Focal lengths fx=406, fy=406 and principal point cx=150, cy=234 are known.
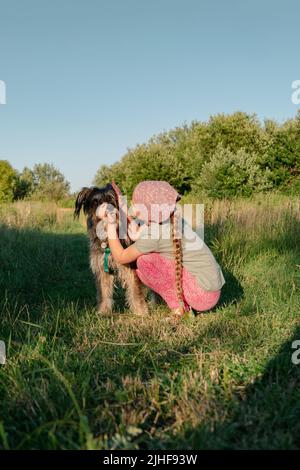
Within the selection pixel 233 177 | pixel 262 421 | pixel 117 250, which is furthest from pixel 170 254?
pixel 233 177

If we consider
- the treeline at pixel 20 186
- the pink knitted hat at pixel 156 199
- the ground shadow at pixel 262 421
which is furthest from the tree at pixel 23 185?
the ground shadow at pixel 262 421

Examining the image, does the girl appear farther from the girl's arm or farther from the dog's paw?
the dog's paw

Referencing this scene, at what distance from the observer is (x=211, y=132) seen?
25188 millimetres

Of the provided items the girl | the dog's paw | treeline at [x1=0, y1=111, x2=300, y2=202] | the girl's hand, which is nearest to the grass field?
the dog's paw

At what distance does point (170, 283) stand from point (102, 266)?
0.97 metres

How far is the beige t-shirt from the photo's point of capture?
3.83 meters

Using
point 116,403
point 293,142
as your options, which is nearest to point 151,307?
point 116,403

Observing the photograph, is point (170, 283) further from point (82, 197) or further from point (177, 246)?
point (82, 197)

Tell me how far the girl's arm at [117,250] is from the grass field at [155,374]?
0.61 m

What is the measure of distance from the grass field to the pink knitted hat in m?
1.02

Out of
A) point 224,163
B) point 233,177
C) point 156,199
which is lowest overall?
point 156,199

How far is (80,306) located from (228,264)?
7.71ft

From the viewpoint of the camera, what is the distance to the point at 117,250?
4.12m
